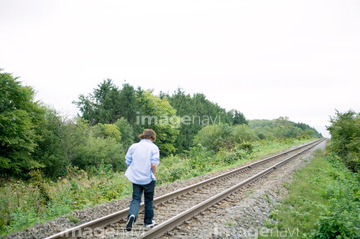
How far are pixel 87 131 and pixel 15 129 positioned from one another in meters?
8.91

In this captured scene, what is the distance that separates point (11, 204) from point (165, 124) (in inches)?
1745

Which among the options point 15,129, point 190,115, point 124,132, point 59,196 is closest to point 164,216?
point 59,196

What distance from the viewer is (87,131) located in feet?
98.3

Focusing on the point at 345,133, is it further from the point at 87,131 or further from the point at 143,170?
the point at 87,131

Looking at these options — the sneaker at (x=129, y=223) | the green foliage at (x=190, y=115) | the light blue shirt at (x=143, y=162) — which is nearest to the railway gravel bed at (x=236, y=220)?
the sneaker at (x=129, y=223)

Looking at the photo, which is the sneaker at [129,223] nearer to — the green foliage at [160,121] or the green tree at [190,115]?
the green foliage at [160,121]

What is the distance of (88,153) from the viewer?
2767cm

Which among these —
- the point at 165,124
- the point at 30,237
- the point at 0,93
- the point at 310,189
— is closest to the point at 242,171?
the point at 310,189

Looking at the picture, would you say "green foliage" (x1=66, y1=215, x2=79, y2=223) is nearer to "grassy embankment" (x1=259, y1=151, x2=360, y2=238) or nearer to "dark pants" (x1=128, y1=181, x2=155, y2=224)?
"dark pants" (x1=128, y1=181, x2=155, y2=224)

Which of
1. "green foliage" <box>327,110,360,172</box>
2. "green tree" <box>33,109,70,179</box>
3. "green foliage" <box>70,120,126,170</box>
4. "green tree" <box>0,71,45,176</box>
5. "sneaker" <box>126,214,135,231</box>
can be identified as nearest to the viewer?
"sneaker" <box>126,214,135,231</box>

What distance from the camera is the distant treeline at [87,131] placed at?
2273 cm

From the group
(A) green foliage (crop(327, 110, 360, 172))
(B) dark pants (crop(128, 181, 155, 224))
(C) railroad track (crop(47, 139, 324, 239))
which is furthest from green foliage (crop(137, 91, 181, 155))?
(B) dark pants (crop(128, 181, 155, 224))

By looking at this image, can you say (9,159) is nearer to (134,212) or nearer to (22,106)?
(22,106)

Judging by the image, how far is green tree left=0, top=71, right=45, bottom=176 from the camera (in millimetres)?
21656
